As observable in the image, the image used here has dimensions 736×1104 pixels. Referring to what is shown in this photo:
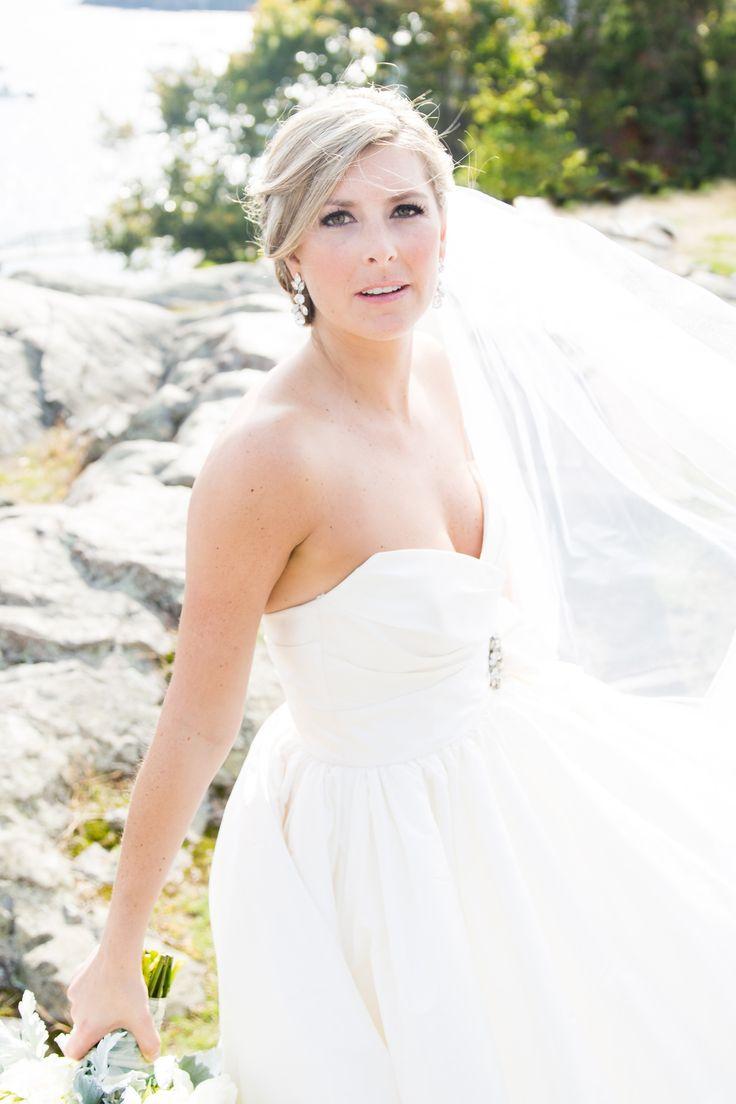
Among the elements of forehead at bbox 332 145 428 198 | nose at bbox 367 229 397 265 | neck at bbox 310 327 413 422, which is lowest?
neck at bbox 310 327 413 422

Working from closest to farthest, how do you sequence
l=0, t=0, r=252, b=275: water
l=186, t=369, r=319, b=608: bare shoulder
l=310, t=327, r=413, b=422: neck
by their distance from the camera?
1. l=186, t=369, r=319, b=608: bare shoulder
2. l=310, t=327, r=413, b=422: neck
3. l=0, t=0, r=252, b=275: water

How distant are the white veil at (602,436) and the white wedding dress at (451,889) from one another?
40 cm

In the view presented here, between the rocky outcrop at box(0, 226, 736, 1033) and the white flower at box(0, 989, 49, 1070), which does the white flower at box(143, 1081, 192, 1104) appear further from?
the rocky outcrop at box(0, 226, 736, 1033)

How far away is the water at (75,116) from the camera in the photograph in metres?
12.7

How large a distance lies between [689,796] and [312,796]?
695 mm

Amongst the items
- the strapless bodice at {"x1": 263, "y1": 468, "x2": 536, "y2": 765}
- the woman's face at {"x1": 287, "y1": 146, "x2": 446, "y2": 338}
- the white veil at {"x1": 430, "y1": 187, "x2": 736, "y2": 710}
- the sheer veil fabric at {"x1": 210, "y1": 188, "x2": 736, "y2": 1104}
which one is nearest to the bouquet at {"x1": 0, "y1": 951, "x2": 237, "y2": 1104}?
the sheer veil fabric at {"x1": 210, "y1": 188, "x2": 736, "y2": 1104}

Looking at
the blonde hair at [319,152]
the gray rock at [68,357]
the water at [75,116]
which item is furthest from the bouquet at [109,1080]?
the water at [75,116]

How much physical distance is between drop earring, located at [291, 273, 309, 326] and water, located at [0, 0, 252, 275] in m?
10.2

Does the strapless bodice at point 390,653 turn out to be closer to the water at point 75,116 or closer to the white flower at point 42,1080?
the white flower at point 42,1080

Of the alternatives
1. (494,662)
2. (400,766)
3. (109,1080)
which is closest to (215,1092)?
(109,1080)

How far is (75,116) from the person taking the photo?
46.5 feet

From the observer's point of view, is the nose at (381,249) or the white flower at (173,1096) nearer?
the white flower at (173,1096)

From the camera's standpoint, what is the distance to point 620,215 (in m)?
12.2

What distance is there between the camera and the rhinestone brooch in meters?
2.07
